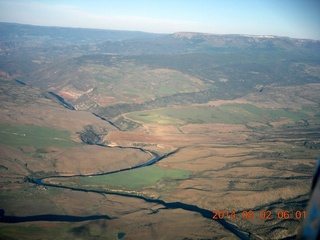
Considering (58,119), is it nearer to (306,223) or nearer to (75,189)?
(75,189)

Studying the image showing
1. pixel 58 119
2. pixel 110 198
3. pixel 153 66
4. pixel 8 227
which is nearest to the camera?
pixel 8 227

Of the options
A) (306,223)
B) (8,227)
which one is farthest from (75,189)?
(306,223)
